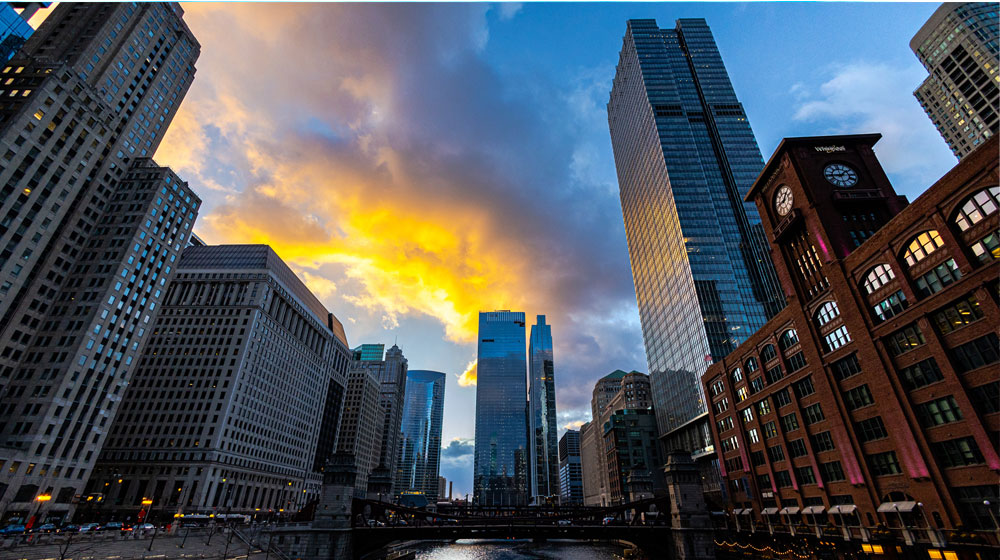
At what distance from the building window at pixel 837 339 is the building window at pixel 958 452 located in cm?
1367

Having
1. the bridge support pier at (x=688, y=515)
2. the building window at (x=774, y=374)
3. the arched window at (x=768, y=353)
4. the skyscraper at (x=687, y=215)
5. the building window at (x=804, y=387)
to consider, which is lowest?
the bridge support pier at (x=688, y=515)

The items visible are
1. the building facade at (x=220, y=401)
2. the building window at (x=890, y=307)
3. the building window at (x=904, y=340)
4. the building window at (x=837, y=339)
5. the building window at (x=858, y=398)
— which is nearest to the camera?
the building window at (x=904, y=340)

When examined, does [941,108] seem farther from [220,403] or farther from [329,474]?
[220,403]

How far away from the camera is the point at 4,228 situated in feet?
253

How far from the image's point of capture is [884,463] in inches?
1758

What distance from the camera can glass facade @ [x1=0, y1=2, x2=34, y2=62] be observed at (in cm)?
8350

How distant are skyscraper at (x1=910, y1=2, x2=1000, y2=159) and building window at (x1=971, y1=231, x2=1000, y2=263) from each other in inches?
5223

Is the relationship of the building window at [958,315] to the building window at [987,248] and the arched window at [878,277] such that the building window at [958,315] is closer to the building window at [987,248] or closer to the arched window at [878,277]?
the building window at [987,248]

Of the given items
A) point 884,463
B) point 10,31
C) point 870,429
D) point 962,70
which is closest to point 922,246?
point 870,429

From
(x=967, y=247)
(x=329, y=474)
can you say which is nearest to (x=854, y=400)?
(x=967, y=247)

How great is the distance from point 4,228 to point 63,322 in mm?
21880

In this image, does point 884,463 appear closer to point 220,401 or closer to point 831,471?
point 831,471

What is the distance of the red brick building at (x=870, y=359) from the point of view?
117 ft

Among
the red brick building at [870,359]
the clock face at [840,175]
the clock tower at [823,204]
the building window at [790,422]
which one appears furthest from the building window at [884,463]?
the clock face at [840,175]
